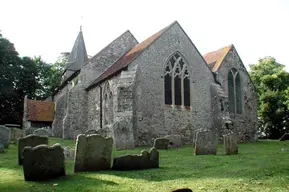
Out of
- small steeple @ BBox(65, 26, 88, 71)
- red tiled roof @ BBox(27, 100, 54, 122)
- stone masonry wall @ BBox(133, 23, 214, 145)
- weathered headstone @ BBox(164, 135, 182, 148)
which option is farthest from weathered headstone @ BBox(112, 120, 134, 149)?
small steeple @ BBox(65, 26, 88, 71)

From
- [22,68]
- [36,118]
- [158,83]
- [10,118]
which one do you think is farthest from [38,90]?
[158,83]

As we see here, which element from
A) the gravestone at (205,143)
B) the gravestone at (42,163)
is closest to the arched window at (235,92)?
the gravestone at (205,143)

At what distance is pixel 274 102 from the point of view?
119 ft

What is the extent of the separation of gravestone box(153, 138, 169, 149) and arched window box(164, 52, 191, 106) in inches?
235

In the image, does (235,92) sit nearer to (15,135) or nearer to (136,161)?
(15,135)

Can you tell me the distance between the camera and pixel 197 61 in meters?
22.0

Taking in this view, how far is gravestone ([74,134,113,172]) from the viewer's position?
764 centimetres

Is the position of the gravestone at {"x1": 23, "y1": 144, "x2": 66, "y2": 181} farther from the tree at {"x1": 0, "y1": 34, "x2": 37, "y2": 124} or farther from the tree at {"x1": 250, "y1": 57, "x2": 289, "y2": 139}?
the tree at {"x1": 250, "y1": 57, "x2": 289, "y2": 139}

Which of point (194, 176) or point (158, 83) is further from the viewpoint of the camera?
point (158, 83)

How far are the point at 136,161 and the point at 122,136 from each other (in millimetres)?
6132

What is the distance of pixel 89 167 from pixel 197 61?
15.7 metres

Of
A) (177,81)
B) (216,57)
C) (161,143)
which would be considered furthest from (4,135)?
(216,57)

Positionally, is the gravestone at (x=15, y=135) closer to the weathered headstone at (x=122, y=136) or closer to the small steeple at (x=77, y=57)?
the weathered headstone at (x=122, y=136)

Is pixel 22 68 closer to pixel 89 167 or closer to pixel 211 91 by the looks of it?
pixel 211 91
